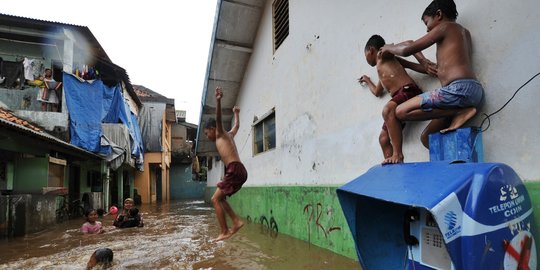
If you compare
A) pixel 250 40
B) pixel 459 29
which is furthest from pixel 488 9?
pixel 250 40

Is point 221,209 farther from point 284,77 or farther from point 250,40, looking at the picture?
point 250,40

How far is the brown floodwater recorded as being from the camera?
512 cm

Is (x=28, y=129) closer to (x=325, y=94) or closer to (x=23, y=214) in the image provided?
(x=23, y=214)

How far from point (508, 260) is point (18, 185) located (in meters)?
11.1

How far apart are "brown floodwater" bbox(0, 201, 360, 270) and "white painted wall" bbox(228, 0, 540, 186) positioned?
1.20 metres

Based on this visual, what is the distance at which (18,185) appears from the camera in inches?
367

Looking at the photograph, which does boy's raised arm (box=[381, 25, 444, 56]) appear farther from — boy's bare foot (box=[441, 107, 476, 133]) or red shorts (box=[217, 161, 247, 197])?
red shorts (box=[217, 161, 247, 197])

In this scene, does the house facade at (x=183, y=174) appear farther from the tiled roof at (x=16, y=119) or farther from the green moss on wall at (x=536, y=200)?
the green moss on wall at (x=536, y=200)

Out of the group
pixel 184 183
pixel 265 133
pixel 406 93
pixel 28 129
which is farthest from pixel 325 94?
pixel 184 183

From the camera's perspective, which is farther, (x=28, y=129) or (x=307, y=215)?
(x=28, y=129)

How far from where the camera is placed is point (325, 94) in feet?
18.5

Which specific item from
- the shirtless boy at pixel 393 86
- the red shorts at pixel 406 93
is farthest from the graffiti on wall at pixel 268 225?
the red shorts at pixel 406 93

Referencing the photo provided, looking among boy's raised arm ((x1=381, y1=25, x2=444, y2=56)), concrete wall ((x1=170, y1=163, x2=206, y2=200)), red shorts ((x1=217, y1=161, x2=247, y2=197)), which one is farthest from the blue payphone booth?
concrete wall ((x1=170, y1=163, x2=206, y2=200))

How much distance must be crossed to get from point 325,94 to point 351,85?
82cm
